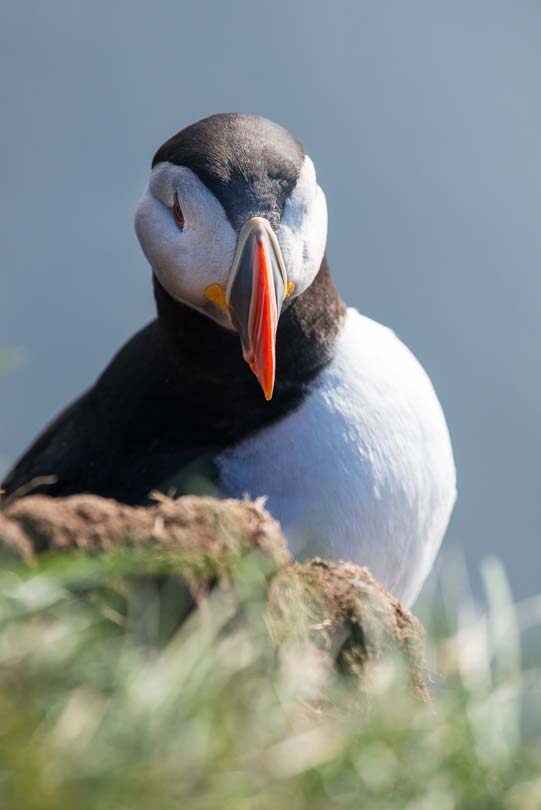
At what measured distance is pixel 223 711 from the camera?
905mm

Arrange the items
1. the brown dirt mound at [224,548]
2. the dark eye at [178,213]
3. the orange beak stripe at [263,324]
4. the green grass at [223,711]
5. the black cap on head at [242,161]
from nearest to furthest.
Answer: the green grass at [223,711]
the brown dirt mound at [224,548]
the orange beak stripe at [263,324]
the black cap on head at [242,161]
the dark eye at [178,213]

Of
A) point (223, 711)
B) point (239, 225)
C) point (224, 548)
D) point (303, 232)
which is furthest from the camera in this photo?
point (303, 232)

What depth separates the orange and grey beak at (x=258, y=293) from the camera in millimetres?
1844

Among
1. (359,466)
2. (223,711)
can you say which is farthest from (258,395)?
(223,711)

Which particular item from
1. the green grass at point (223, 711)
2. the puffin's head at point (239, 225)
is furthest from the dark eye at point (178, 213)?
the green grass at point (223, 711)

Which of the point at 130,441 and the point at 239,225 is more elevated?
the point at 239,225

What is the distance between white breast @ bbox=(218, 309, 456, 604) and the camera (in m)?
2.16

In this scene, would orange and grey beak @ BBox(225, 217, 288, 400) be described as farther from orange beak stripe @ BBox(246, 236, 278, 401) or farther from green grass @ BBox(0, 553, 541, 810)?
green grass @ BBox(0, 553, 541, 810)

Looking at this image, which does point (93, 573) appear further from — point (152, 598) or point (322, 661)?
point (322, 661)

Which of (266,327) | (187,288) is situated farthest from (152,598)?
(187,288)

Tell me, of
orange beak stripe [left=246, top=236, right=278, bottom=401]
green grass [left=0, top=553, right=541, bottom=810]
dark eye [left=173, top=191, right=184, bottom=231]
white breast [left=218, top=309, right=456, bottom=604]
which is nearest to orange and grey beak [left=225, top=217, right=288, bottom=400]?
orange beak stripe [left=246, top=236, right=278, bottom=401]

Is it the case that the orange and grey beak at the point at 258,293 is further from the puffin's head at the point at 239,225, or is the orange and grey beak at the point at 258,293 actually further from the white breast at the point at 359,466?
the white breast at the point at 359,466

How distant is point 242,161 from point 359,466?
0.55 meters

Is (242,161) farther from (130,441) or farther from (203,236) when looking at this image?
(130,441)
